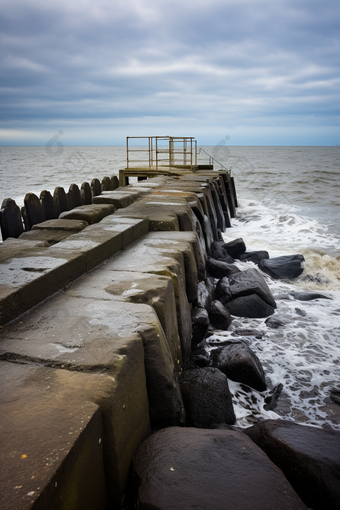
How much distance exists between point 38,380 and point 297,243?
29.8 ft

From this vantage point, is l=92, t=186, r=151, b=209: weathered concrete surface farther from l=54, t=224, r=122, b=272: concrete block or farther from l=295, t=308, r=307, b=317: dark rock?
l=295, t=308, r=307, b=317: dark rock

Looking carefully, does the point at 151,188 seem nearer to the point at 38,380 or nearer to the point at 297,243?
the point at 297,243

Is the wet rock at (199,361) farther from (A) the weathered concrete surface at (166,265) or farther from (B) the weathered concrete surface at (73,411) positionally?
(B) the weathered concrete surface at (73,411)

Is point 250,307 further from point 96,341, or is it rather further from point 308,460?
point 96,341

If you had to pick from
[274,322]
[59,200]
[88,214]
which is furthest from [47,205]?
[274,322]

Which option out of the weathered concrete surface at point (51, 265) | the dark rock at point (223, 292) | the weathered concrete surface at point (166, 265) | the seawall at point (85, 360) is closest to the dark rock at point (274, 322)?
the dark rock at point (223, 292)

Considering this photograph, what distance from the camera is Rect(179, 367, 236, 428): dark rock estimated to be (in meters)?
2.51

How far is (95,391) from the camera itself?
1549 millimetres

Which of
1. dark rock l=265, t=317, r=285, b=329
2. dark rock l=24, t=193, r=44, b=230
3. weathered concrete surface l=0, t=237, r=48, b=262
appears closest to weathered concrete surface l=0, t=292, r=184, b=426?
weathered concrete surface l=0, t=237, r=48, b=262

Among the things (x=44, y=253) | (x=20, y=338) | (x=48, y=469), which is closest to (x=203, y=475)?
(x=48, y=469)

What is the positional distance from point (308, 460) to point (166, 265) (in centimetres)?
177

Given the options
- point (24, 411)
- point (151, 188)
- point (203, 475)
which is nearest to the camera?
point (24, 411)

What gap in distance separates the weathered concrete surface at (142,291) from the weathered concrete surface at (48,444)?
92 centimetres

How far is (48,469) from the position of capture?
3.82ft
